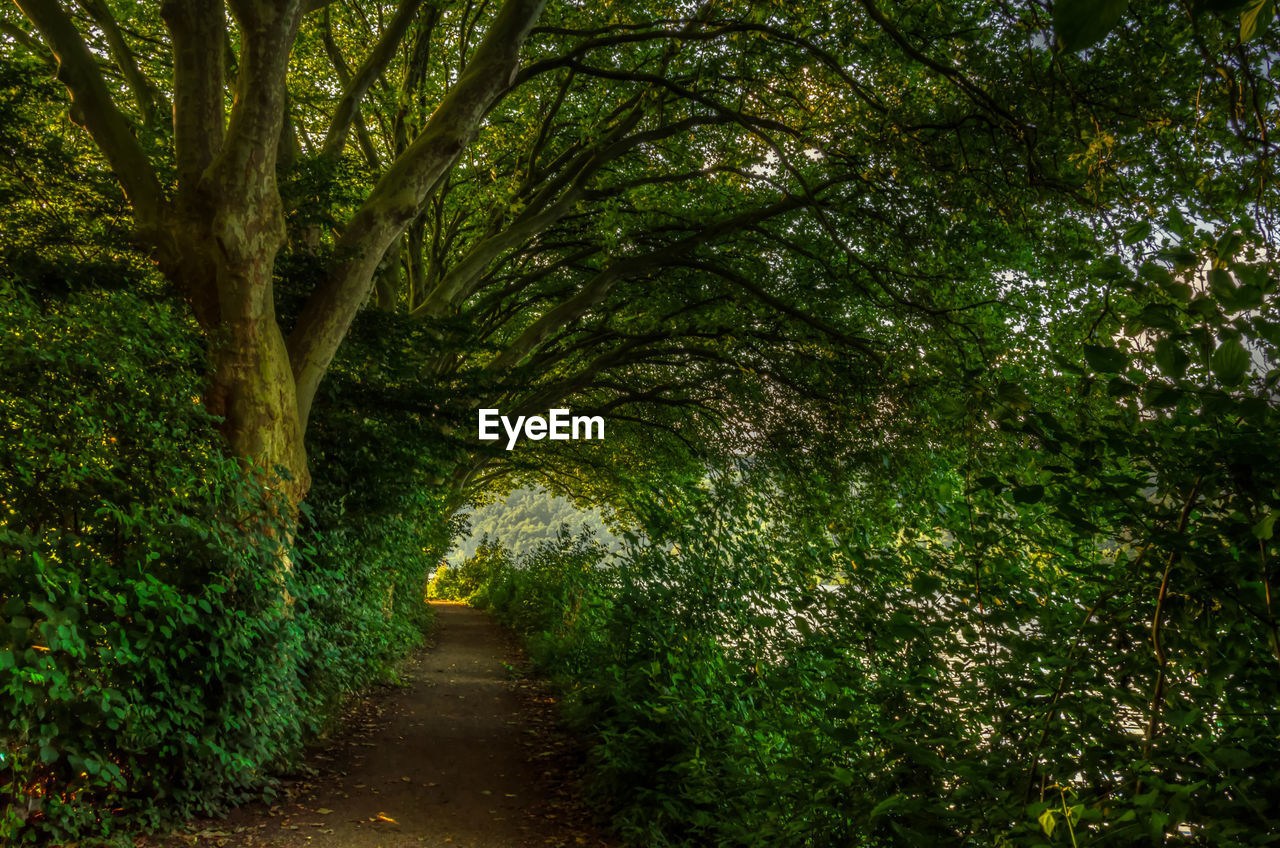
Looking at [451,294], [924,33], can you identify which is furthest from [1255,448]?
[451,294]

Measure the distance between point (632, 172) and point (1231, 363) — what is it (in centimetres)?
1122

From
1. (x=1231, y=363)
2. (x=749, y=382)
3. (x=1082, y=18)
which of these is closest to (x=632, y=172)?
(x=749, y=382)

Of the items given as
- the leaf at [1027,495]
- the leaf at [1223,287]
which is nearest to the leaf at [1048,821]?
the leaf at [1027,495]

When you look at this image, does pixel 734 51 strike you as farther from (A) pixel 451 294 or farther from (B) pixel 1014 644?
(B) pixel 1014 644

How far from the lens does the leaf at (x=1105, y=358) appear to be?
1.52 meters

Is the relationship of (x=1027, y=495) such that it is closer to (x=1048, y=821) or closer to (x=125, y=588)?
(x=1048, y=821)

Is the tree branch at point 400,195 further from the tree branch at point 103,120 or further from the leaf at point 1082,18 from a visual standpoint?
the leaf at point 1082,18

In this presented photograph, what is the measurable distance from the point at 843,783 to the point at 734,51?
311 inches
